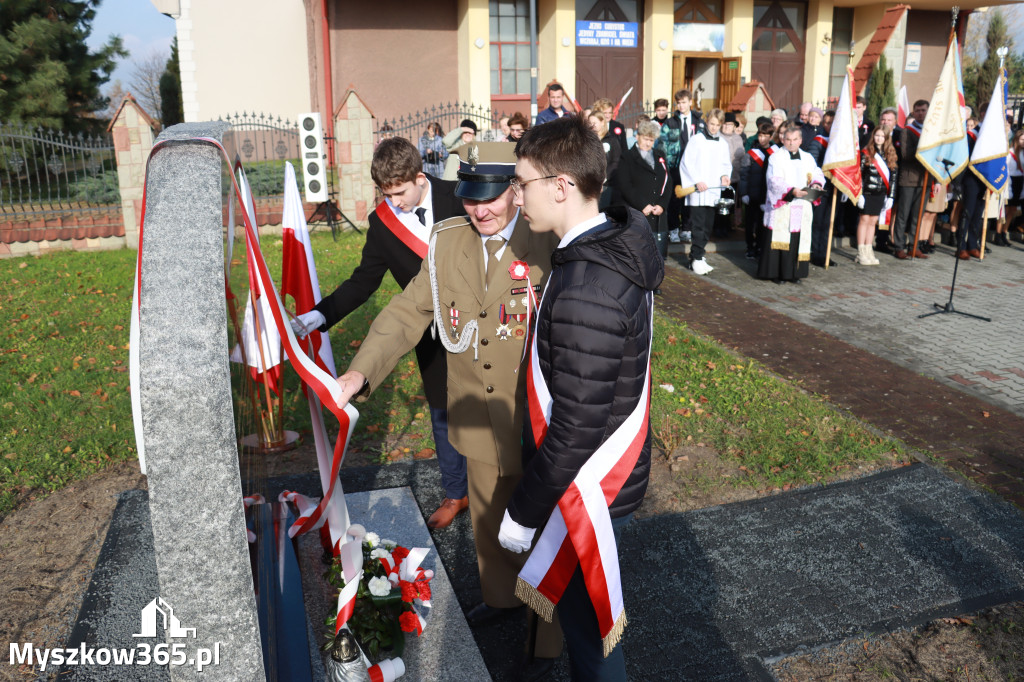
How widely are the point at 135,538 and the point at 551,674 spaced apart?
2180 millimetres

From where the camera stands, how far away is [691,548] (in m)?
4.14

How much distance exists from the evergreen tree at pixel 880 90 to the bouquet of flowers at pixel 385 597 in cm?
2496

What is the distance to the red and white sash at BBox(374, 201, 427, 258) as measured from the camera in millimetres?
4105

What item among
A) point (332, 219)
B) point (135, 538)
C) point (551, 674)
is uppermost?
point (332, 219)

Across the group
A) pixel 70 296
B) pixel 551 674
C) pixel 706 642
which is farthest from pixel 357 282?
pixel 70 296

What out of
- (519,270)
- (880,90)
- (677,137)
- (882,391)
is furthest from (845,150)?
(880,90)

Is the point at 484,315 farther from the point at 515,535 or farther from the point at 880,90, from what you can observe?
the point at 880,90

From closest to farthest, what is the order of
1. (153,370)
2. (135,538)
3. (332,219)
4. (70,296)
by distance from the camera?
(153,370) < (135,538) < (70,296) < (332,219)

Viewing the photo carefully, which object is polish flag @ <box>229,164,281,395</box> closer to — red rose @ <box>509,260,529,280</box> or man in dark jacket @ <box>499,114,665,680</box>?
man in dark jacket @ <box>499,114,665,680</box>

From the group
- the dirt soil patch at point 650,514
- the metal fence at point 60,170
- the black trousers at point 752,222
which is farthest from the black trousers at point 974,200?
the metal fence at point 60,170

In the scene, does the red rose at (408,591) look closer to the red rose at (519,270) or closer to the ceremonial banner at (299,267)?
the ceremonial banner at (299,267)

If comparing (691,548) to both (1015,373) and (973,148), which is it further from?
(973,148)

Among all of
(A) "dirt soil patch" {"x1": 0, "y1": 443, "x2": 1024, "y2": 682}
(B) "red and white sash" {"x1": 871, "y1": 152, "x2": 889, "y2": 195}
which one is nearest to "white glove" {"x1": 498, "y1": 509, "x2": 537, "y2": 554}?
(A) "dirt soil patch" {"x1": 0, "y1": 443, "x2": 1024, "y2": 682}

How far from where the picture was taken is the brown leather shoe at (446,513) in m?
4.34
